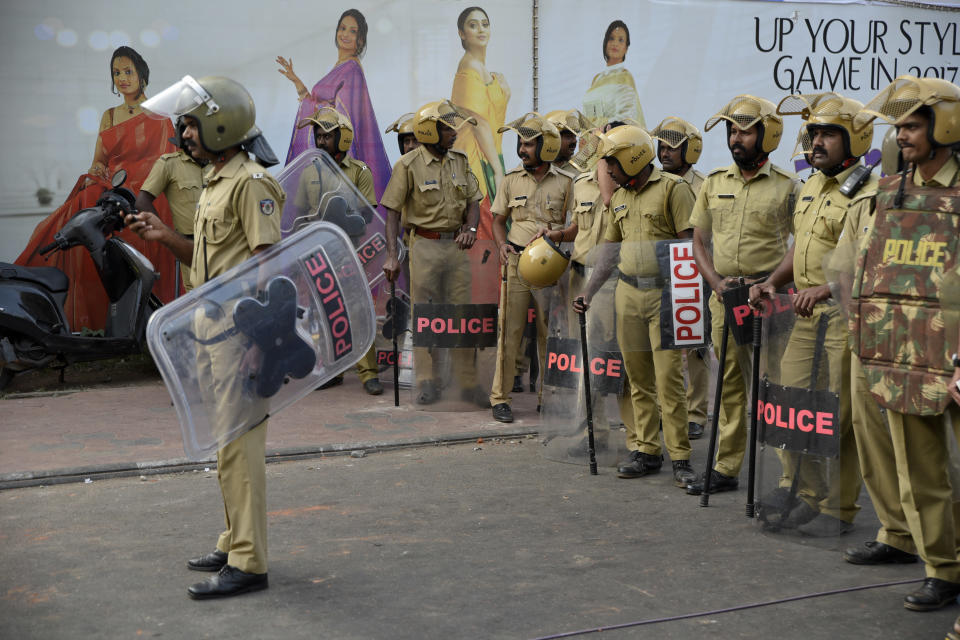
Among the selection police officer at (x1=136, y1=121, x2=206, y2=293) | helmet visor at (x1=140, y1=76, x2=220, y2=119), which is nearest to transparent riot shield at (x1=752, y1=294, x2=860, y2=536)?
helmet visor at (x1=140, y1=76, x2=220, y2=119)

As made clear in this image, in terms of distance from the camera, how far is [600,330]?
278 inches

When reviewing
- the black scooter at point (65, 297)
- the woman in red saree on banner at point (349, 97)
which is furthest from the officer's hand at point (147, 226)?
the woman in red saree on banner at point (349, 97)

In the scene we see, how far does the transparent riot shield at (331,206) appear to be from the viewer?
8.68 meters

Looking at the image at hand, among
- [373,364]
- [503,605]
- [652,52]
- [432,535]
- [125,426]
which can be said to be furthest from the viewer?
[652,52]

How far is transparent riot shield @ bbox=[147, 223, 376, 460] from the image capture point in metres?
4.35

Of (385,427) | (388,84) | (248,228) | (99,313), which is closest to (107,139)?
(99,313)

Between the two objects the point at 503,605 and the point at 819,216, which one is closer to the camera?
the point at 503,605

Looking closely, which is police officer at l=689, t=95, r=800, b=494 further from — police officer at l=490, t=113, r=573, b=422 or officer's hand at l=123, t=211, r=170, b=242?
officer's hand at l=123, t=211, r=170, b=242

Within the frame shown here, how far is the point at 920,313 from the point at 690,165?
4200 millimetres

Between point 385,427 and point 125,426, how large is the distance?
1.90m

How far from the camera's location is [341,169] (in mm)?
9242

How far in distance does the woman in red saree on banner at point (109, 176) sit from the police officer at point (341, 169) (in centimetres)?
148

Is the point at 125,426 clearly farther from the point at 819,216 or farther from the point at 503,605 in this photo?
the point at 819,216

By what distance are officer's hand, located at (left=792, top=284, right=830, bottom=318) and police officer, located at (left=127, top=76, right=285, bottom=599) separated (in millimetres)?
2523
